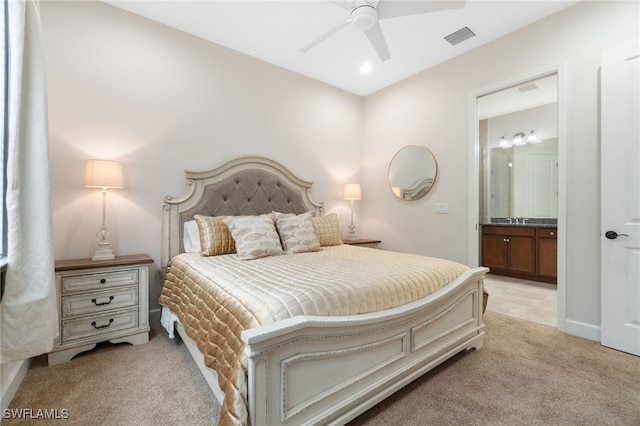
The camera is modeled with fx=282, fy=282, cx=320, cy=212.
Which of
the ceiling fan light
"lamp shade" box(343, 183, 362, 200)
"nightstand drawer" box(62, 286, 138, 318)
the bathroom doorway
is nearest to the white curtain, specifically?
"nightstand drawer" box(62, 286, 138, 318)

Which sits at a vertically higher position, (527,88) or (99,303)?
(527,88)

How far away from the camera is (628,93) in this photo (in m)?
2.12

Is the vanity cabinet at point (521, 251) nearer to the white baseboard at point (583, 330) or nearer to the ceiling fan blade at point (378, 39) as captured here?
the white baseboard at point (583, 330)

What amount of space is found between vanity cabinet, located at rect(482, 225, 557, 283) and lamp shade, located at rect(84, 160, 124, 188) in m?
5.19

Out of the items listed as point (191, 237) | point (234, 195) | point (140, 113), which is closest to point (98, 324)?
point (191, 237)

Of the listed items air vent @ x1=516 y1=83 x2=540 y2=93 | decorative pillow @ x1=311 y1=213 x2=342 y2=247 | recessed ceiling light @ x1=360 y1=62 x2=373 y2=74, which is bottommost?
decorative pillow @ x1=311 y1=213 x2=342 y2=247

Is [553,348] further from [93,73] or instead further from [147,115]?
[93,73]

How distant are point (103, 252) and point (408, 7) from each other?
296cm

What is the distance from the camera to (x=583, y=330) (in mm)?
2367

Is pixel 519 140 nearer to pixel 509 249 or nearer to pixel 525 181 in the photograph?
pixel 525 181

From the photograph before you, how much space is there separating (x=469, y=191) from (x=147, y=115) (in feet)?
11.1

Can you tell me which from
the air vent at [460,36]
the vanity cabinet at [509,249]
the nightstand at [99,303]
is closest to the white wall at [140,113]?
the nightstand at [99,303]

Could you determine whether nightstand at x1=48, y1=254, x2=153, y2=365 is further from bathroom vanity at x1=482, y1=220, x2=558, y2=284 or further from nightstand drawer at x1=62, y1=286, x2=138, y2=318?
bathroom vanity at x1=482, y1=220, x2=558, y2=284

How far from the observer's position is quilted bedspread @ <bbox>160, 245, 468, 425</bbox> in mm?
1193
